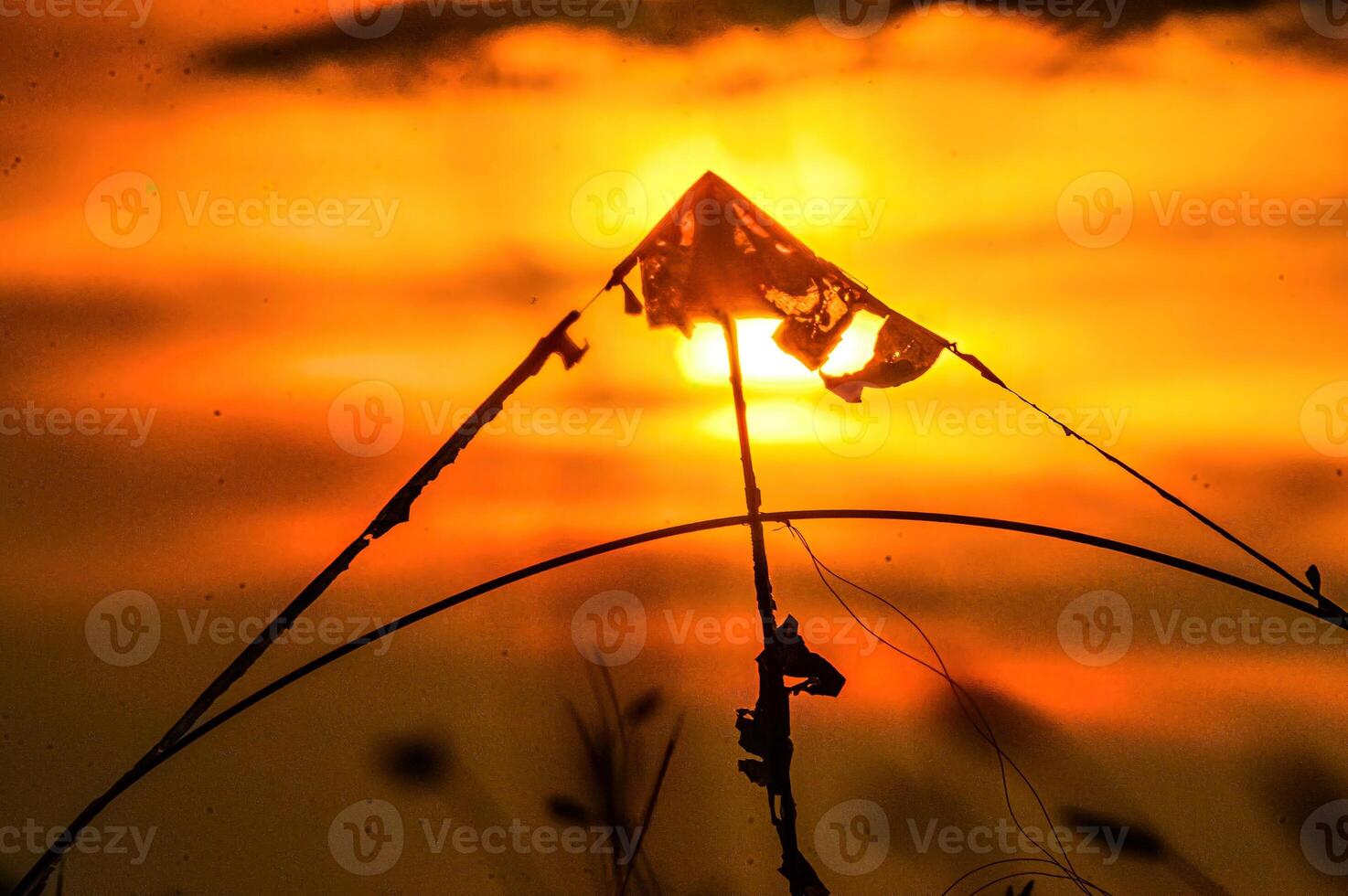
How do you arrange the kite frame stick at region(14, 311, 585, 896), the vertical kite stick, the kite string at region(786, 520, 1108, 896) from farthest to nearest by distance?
the kite string at region(786, 520, 1108, 896) < the vertical kite stick < the kite frame stick at region(14, 311, 585, 896)

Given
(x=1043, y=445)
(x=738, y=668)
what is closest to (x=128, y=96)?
(x=738, y=668)

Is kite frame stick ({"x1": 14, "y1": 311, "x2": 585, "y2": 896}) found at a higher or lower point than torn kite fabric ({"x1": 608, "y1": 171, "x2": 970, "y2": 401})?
lower

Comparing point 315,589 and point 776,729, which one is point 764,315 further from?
point 315,589

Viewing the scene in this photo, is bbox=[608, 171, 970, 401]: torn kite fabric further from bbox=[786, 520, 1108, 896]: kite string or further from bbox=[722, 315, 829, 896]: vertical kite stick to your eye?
bbox=[786, 520, 1108, 896]: kite string

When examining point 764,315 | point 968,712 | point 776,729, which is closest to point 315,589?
point 776,729

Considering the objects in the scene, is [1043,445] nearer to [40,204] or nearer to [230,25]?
[230,25]

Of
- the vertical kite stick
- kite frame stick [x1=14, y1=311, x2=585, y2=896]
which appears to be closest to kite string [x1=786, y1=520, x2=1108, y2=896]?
the vertical kite stick
